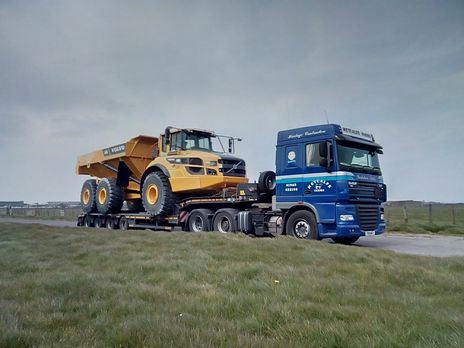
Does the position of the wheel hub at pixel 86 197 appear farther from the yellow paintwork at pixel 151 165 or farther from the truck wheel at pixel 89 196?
the yellow paintwork at pixel 151 165

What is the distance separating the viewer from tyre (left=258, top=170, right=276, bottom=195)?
43.6 feet

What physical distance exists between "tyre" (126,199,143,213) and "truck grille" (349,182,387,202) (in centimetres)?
1100

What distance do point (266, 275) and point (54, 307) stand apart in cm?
299

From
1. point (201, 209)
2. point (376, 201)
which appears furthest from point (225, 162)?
point (376, 201)

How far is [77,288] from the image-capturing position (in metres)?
5.57

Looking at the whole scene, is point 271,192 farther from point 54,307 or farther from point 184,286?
point 54,307

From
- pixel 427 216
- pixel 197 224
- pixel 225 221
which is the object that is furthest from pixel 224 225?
pixel 427 216

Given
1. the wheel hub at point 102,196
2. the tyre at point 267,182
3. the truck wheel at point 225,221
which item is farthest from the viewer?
the wheel hub at point 102,196

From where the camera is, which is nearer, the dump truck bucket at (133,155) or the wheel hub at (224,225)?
the wheel hub at (224,225)

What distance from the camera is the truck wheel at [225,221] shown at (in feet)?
44.4

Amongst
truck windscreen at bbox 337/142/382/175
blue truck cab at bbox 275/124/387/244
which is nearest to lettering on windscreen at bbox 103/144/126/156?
blue truck cab at bbox 275/124/387/244

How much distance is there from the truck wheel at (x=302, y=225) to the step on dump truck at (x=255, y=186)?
1.1 inches

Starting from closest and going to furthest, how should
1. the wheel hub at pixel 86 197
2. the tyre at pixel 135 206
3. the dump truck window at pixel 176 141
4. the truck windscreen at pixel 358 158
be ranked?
the truck windscreen at pixel 358 158
the dump truck window at pixel 176 141
the tyre at pixel 135 206
the wheel hub at pixel 86 197

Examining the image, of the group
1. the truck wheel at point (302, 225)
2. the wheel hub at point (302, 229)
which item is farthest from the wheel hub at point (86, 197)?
the wheel hub at point (302, 229)
